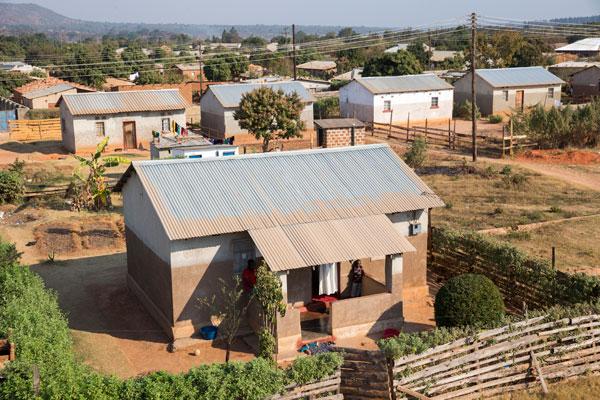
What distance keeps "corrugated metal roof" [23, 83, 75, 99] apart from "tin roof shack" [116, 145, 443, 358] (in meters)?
46.9

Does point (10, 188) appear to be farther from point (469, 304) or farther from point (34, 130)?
point (469, 304)

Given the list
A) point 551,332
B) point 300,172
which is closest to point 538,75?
point 300,172

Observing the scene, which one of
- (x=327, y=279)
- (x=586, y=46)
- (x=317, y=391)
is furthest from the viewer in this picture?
(x=586, y=46)

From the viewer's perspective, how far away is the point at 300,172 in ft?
66.8

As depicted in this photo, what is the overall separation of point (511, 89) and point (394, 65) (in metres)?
14.9

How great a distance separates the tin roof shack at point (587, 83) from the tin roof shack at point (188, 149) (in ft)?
129

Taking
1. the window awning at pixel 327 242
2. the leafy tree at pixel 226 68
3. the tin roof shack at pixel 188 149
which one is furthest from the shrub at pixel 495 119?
the leafy tree at pixel 226 68

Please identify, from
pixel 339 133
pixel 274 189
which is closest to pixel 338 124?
pixel 339 133

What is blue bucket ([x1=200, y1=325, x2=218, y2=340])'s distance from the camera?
58.4ft

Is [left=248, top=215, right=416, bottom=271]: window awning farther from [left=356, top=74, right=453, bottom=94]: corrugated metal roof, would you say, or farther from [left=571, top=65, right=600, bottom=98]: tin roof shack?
[left=571, top=65, right=600, bottom=98]: tin roof shack

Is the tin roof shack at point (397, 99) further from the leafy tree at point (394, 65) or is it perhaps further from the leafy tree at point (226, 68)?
the leafy tree at point (226, 68)

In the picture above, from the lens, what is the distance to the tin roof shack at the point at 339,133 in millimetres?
37188

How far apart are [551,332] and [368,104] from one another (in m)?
37.6

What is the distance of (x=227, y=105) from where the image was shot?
4703 cm
